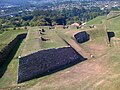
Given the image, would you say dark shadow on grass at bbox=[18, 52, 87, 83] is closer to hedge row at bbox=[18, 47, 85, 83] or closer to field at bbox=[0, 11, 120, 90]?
hedge row at bbox=[18, 47, 85, 83]

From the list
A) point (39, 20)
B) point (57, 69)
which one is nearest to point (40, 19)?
point (39, 20)

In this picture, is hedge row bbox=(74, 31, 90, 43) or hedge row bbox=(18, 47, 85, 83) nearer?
hedge row bbox=(18, 47, 85, 83)

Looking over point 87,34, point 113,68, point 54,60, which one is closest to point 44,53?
point 54,60

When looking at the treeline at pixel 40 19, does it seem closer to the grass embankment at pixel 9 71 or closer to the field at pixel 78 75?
the grass embankment at pixel 9 71

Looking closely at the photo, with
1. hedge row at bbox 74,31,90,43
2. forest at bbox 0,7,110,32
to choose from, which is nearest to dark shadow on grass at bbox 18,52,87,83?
hedge row at bbox 74,31,90,43

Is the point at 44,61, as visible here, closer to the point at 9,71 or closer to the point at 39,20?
the point at 9,71

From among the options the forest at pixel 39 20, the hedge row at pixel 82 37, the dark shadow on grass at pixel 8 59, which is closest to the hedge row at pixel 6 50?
the dark shadow on grass at pixel 8 59
